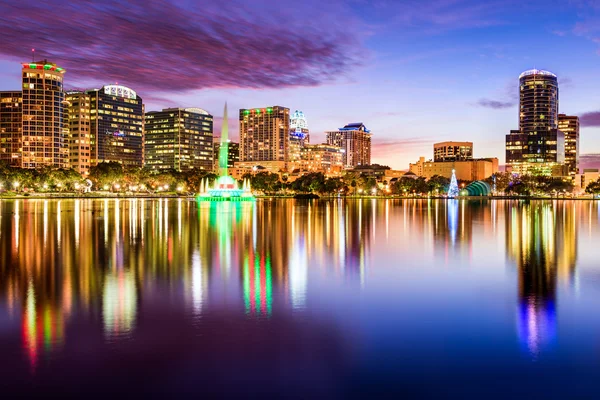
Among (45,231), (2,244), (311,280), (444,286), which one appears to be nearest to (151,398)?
(311,280)

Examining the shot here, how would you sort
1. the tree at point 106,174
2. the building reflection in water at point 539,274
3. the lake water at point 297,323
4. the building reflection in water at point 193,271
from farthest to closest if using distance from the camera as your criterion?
the tree at point 106,174
the building reflection in water at point 193,271
the building reflection in water at point 539,274
the lake water at point 297,323

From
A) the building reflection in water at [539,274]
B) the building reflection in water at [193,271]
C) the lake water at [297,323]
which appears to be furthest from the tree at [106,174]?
the building reflection in water at [539,274]

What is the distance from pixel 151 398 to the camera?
36.6 ft

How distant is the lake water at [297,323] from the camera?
39.9 ft

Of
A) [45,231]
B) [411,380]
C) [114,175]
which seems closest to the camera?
[411,380]

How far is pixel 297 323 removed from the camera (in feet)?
55.2

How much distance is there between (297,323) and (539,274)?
599 inches

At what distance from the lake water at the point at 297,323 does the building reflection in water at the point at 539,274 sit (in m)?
0.11

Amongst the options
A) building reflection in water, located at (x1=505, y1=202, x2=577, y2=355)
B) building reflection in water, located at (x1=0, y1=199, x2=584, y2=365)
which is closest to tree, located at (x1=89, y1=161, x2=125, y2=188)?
building reflection in water, located at (x1=0, y1=199, x2=584, y2=365)

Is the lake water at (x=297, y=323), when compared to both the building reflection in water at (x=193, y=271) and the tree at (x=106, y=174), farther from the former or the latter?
the tree at (x=106, y=174)

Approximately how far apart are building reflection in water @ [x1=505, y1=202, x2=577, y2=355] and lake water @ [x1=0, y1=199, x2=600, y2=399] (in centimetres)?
11

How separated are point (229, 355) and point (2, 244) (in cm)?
2852

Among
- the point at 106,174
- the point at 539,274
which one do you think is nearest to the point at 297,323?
the point at 539,274

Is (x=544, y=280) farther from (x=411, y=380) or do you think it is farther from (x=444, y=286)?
(x=411, y=380)
